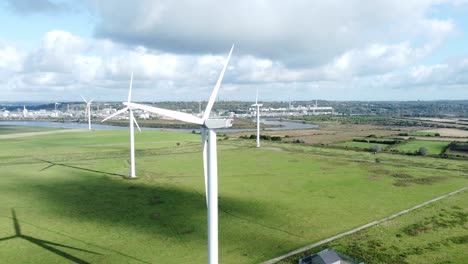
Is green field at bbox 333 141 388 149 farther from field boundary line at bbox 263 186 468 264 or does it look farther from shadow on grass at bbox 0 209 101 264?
shadow on grass at bbox 0 209 101 264

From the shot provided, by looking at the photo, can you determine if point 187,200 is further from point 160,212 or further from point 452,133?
point 452,133

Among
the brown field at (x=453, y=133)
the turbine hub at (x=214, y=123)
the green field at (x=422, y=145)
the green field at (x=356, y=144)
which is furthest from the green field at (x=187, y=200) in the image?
the brown field at (x=453, y=133)

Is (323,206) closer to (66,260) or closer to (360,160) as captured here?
(66,260)

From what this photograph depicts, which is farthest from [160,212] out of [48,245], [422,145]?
[422,145]

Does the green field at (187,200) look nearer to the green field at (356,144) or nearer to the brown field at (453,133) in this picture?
the green field at (356,144)

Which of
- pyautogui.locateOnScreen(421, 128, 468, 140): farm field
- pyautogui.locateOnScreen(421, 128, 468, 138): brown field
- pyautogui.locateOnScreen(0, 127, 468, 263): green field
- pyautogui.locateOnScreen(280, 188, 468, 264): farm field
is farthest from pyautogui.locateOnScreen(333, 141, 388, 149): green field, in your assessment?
pyautogui.locateOnScreen(280, 188, 468, 264): farm field
